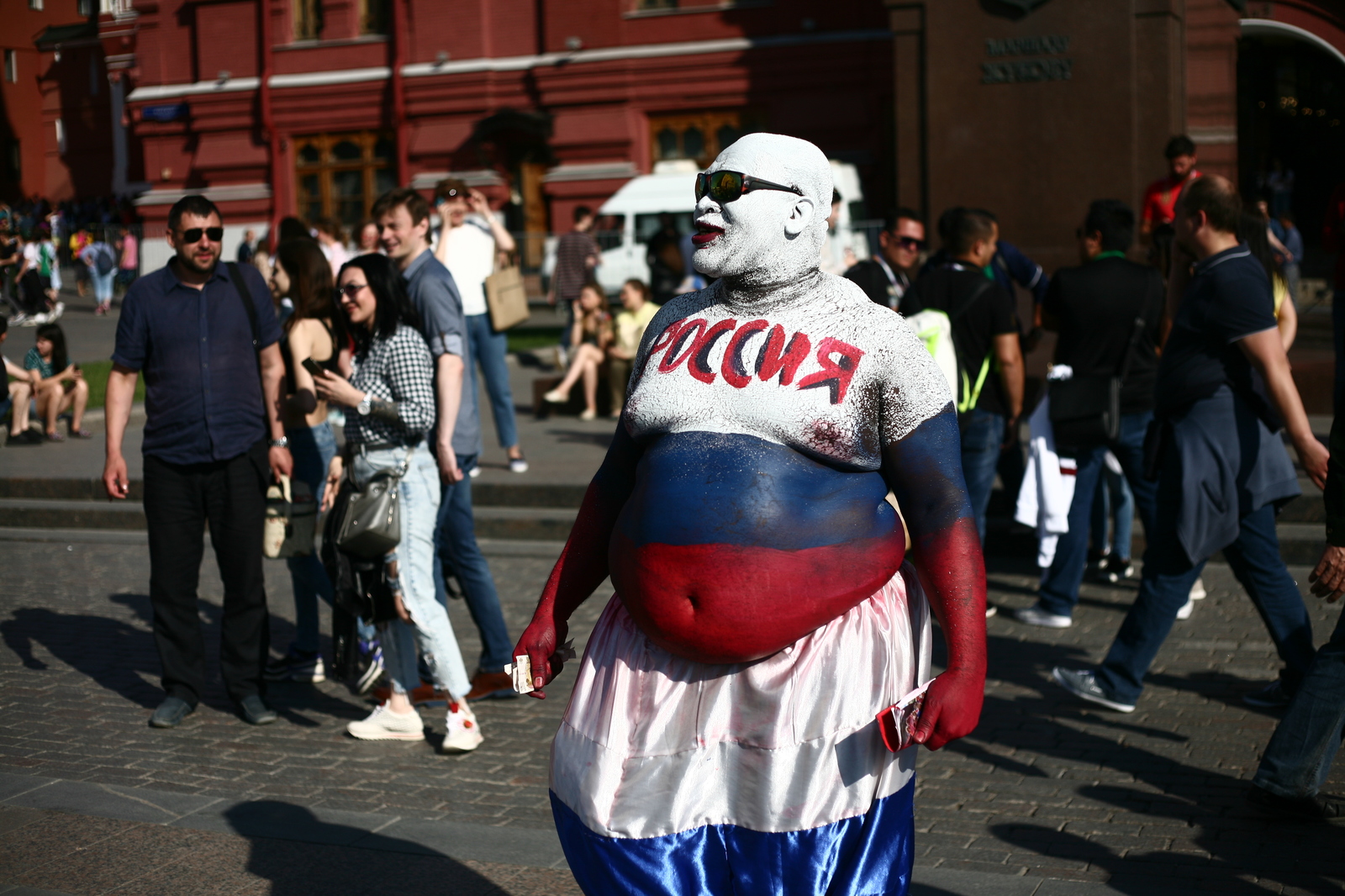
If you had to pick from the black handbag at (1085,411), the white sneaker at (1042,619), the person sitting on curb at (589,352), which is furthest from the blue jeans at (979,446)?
the person sitting on curb at (589,352)

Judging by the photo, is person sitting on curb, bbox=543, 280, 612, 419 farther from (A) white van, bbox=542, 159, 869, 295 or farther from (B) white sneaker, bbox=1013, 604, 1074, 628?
(A) white van, bbox=542, 159, 869, 295

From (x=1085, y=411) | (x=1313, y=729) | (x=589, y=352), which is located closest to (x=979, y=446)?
(x=1085, y=411)

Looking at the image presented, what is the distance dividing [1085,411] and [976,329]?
64 cm

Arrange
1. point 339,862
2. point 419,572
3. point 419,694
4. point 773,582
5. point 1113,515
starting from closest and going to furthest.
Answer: point 773,582
point 339,862
point 419,572
point 419,694
point 1113,515

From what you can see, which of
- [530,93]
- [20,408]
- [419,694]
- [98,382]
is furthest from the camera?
[530,93]

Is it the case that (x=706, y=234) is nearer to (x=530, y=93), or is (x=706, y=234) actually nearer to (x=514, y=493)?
(x=514, y=493)

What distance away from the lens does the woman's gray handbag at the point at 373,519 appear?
498 centimetres

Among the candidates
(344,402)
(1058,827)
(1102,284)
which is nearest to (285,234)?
(344,402)

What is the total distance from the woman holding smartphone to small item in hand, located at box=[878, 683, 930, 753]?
146 inches

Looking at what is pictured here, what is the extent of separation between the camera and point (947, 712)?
2.50 m

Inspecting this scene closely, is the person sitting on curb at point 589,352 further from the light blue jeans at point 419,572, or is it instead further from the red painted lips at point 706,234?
the red painted lips at point 706,234

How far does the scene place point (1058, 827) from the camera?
430 cm

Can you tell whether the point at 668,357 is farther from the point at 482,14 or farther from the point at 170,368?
the point at 482,14

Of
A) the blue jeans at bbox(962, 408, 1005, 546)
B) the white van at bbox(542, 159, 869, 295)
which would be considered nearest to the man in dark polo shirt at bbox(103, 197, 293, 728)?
the blue jeans at bbox(962, 408, 1005, 546)
